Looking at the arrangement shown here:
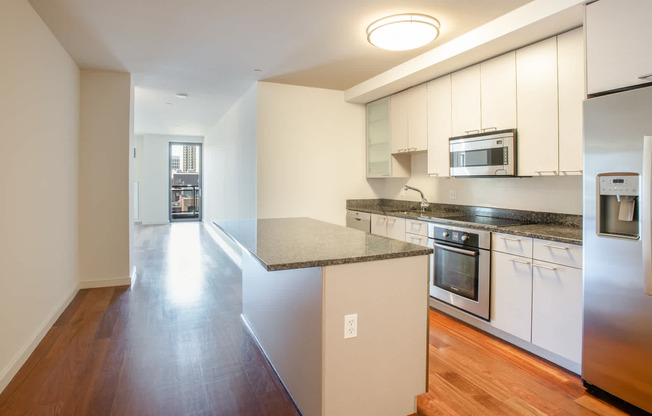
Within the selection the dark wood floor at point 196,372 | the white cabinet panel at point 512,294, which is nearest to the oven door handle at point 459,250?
the white cabinet panel at point 512,294

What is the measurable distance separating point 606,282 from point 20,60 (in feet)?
12.7

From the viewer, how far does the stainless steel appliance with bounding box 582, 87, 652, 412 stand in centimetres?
188

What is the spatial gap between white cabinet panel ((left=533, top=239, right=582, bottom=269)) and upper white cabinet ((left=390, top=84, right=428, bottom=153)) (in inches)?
68.8

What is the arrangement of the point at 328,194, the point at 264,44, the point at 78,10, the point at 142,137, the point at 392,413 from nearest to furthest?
the point at 392,413
the point at 78,10
the point at 264,44
the point at 328,194
the point at 142,137

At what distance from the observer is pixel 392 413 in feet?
6.23

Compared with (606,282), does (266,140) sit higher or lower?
higher

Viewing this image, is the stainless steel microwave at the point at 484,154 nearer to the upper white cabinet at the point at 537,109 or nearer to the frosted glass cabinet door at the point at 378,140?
the upper white cabinet at the point at 537,109

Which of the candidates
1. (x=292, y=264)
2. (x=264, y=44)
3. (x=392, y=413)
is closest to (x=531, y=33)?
(x=264, y=44)

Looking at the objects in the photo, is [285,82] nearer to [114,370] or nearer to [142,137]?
[114,370]

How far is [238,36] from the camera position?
3145 millimetres

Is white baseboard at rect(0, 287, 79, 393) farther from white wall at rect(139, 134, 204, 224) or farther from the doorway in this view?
the doorway

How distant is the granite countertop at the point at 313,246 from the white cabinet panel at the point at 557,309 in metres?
1.08

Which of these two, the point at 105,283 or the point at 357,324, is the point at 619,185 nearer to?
the point at 357,324

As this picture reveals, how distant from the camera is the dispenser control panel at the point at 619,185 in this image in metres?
1.91
